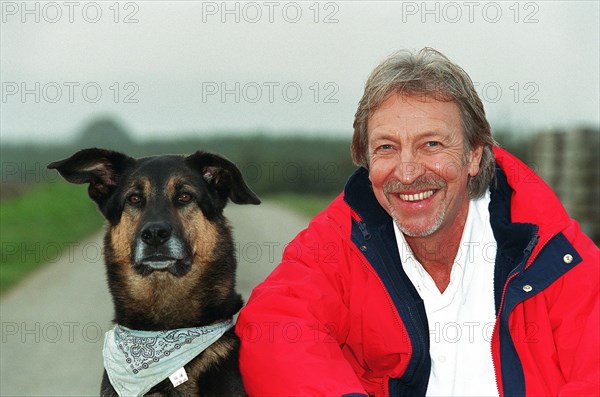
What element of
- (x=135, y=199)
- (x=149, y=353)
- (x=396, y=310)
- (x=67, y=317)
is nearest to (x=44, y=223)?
→ (x=67, y=317)

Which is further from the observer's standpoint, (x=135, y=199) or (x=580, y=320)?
(x=135, y=199)

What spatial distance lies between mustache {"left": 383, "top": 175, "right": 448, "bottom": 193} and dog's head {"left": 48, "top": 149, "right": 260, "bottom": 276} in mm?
648

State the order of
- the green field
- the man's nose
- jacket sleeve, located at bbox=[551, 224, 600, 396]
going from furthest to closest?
1. the green field
2. the man's nose
3. jacket sleeve, located at bbox=[551, 224, 600, 396]

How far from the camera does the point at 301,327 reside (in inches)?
118

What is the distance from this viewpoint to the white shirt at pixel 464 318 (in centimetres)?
322

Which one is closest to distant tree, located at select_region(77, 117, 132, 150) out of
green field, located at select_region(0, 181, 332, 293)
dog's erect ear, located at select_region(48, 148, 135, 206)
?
green field, located at select_region(0, 181, 332, 293)

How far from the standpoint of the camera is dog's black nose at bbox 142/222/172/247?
3340 mm

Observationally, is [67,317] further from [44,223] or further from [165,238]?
[44,223]

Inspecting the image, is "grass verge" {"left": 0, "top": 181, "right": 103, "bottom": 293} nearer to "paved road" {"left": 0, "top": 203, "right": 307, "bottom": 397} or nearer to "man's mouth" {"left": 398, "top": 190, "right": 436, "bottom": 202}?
"paved road" {"left": 0, "top": 203, "right": 307, "bottom": 397}

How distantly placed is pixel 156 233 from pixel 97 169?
0.53 meters

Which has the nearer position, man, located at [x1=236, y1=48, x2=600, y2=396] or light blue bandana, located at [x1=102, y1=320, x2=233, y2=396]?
man, located at [x1=236, y1=48, x2=600, y2=396]

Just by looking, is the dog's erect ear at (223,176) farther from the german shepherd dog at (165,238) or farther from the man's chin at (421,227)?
the man's chin at (421,227)

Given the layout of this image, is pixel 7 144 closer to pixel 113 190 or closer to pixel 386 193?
pixel 113 190

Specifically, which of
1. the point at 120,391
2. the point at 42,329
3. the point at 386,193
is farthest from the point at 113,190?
the point at 42,329
